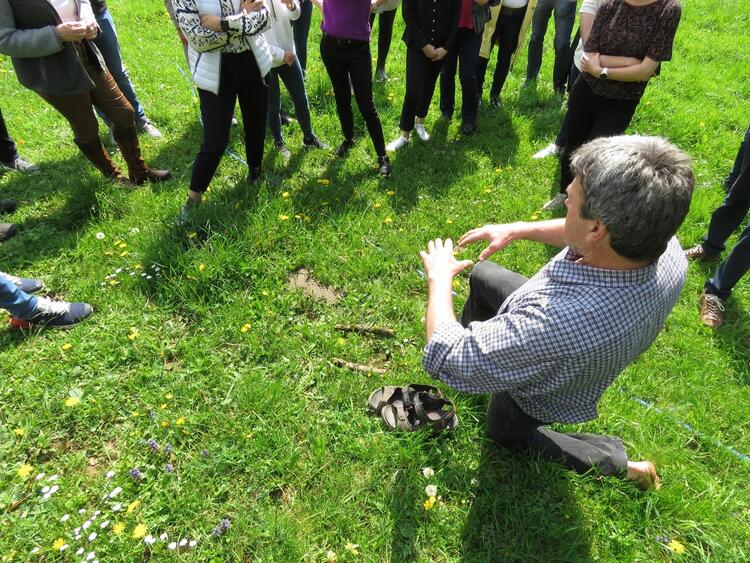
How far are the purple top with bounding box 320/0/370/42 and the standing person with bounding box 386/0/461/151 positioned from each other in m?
0.61

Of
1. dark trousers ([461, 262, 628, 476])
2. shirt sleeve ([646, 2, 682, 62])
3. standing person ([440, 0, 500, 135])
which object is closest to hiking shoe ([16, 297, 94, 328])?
dark trousers ([461, 262, 628, 476])

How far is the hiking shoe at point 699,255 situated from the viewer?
3.70 m

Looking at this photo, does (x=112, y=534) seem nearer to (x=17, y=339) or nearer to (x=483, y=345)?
(x=17, y=339)

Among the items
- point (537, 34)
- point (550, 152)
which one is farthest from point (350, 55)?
point (537, 34)

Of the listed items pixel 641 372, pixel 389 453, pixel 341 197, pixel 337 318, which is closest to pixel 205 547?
pixel 389 453

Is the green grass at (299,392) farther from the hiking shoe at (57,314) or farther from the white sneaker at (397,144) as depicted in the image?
the white sneaker at (397,144)

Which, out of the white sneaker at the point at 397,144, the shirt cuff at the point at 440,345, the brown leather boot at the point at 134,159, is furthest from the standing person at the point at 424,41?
the shirt cuff at the point at 440,345

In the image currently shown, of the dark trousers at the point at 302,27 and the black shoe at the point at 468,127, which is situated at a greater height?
the dark trousers at the point at 302,27

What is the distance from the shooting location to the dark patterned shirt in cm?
306

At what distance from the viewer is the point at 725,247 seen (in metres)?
3.67

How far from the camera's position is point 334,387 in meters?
2.72

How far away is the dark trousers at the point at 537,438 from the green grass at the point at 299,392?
0.09 m

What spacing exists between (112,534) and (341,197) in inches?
117

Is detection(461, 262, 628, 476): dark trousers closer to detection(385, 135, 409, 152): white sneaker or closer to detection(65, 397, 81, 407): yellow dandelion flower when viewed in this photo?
detection(65, 397, 81, 407): yellow dandelion flower
